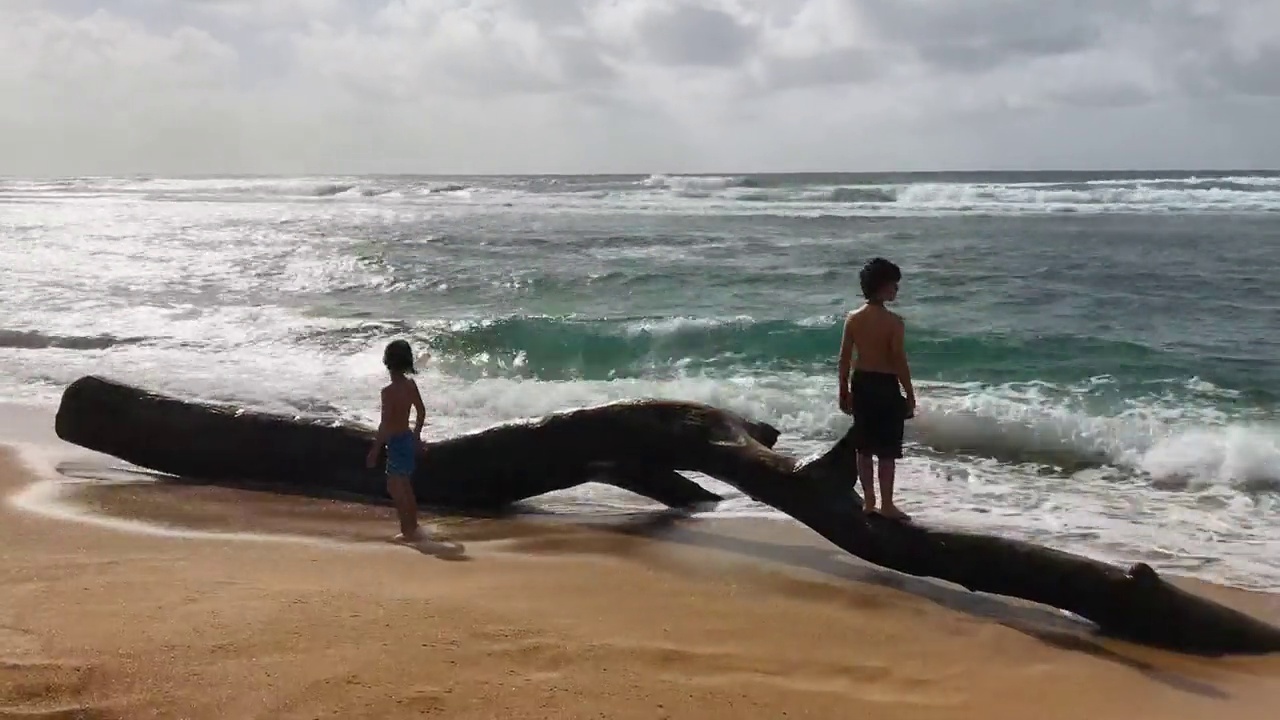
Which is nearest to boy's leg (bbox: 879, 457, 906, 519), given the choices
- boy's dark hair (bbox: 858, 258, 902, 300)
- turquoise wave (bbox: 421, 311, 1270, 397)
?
boy's dark hair (bbox: 858, 258, 902, 300)

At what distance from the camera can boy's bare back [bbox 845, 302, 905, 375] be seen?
531cm

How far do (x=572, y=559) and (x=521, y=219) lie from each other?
31015 millimetres

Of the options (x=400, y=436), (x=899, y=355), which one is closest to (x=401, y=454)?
(x=400, y=436)

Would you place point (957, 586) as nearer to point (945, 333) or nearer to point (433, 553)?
point (433, 553)

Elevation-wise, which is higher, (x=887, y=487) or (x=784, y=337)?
(x=887, y=487)

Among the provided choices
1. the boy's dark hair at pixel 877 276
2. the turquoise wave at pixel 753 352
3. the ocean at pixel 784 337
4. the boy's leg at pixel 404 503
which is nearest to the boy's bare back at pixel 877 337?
the boy's dark hair at pixel 877 276

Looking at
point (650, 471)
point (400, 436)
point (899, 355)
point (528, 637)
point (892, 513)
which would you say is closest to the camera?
point (528, 637)

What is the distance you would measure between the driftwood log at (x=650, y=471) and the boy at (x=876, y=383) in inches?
6.6

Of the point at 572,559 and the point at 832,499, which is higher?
the point at 832,499

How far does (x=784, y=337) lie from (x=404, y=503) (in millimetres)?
8790

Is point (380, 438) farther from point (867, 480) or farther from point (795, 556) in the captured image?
point (867, 480)

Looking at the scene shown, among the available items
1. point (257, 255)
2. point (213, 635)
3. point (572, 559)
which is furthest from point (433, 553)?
point (257, 255)

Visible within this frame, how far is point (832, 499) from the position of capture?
5.27 metres

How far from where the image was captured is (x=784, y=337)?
13.9 meters
